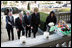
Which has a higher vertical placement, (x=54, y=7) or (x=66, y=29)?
(x=54, y=7)

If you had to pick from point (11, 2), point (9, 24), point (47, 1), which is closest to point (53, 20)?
point (9, 24)

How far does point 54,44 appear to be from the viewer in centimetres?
204

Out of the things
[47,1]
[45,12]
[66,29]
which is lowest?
[66,29]

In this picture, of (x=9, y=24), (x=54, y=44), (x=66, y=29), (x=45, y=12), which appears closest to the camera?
(x=54, y=44)

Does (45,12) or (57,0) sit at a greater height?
(57,0)

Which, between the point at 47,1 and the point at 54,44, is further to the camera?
the point at 47,1

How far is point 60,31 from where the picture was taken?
256 cm

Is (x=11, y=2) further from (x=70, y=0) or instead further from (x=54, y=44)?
(x=54, y=44)

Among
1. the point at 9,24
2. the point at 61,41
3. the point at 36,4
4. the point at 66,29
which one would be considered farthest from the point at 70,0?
the point at 61,41

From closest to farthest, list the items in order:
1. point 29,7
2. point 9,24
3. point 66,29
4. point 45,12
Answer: point 66,29 < point 9,24 < point 29,7 < point 45,12

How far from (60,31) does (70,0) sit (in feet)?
12.5

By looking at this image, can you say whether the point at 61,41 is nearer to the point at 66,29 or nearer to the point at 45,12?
the point at 66,29

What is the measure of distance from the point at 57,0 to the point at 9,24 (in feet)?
9.35

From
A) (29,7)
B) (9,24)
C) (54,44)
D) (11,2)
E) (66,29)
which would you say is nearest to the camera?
(54,44)
